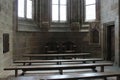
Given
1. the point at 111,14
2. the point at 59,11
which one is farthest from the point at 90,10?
the point at 111,14

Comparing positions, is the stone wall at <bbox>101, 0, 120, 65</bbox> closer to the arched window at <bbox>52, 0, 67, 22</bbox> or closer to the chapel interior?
the chapel interior

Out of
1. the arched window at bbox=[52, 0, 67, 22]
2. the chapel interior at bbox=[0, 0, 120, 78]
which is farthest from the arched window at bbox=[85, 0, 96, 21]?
the arched window at bbox=[52, 0, 67, 22]

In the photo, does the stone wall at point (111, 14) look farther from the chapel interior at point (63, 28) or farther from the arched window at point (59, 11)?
the arched window at point (59, 11)

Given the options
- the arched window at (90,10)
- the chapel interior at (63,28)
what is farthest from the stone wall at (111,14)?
the arched window at (90,10)

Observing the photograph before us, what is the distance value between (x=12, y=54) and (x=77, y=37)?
368 centimetres

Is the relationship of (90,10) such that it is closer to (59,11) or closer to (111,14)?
(59,11)

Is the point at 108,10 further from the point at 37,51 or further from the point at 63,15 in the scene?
the point at 37,51

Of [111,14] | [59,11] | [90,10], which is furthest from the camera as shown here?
[59,11]

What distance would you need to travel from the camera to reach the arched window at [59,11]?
450 inches

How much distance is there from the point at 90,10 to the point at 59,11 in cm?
163

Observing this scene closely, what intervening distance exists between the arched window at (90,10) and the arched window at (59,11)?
1.12 meters

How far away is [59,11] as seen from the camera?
37.7 feet

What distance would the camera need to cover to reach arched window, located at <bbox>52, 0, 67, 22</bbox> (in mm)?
11422

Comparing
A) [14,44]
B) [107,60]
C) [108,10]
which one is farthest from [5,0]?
[107,60]
